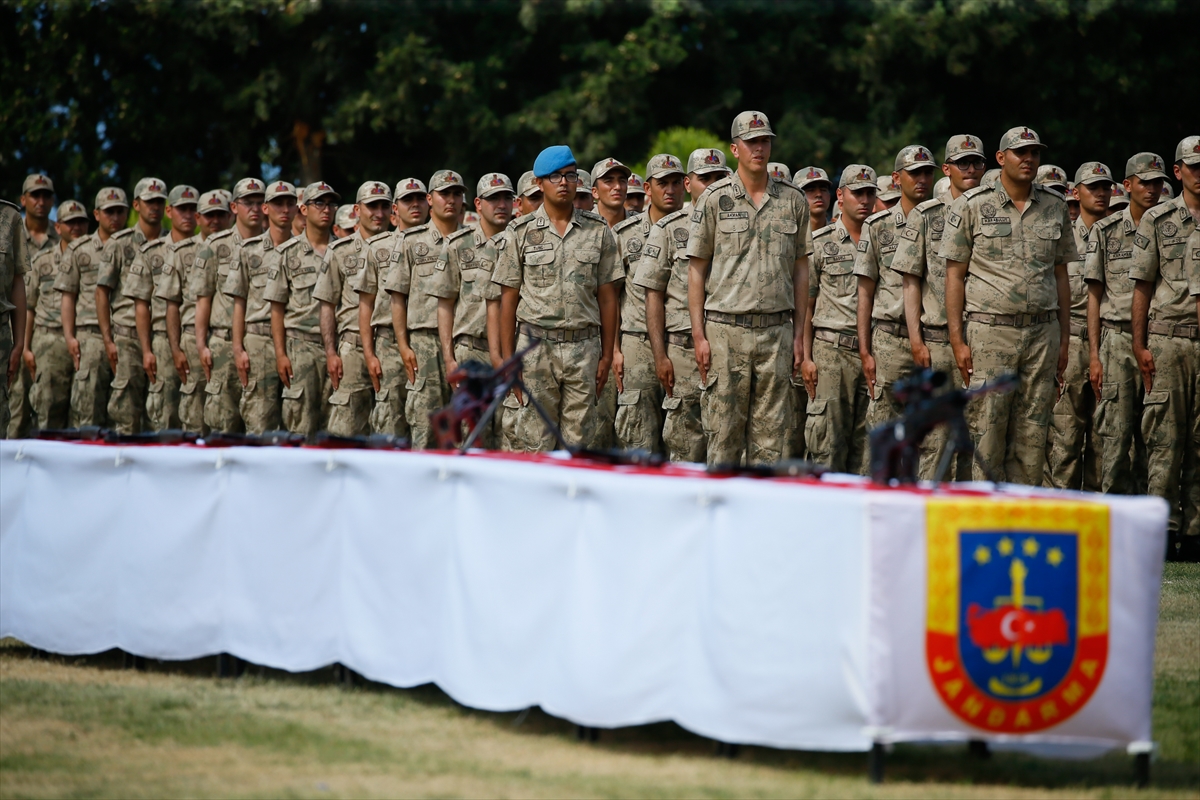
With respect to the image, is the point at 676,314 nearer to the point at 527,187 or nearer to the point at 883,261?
the point at 883,261

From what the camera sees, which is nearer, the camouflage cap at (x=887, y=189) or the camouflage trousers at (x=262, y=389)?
the camouflage cap at (x=887, y=189)

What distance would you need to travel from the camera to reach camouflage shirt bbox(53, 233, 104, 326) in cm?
1551

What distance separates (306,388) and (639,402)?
122 inches

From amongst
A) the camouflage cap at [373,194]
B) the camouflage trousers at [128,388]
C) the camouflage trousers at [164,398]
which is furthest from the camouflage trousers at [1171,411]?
the camouflage trousers at [128,388]

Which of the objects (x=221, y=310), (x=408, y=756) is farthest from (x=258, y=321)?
(x=408, y=756)

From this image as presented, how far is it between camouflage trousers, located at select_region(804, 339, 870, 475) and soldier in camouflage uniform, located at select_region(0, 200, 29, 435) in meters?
5.50

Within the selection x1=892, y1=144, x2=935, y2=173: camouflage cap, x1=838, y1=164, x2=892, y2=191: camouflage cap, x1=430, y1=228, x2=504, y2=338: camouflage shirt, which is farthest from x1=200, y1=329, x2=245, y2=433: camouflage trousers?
x1=892, y1=144, x2=935, y2=173: camouflage cap

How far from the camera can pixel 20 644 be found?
8.03 m

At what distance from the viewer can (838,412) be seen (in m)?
11.6

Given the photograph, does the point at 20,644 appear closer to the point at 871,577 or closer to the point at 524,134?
the point at 871,577

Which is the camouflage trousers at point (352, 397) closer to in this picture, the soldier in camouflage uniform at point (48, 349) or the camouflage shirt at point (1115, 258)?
the soldier in camouflage uniform at point (48, 349)

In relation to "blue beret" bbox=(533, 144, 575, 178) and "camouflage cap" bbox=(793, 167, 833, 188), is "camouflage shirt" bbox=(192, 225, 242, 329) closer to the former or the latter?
"camouflage cap" bbox=(793, 167, 833, 188)

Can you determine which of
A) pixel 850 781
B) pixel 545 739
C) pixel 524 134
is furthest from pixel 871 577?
pixel 524 134

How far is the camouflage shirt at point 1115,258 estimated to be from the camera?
11414 mm
